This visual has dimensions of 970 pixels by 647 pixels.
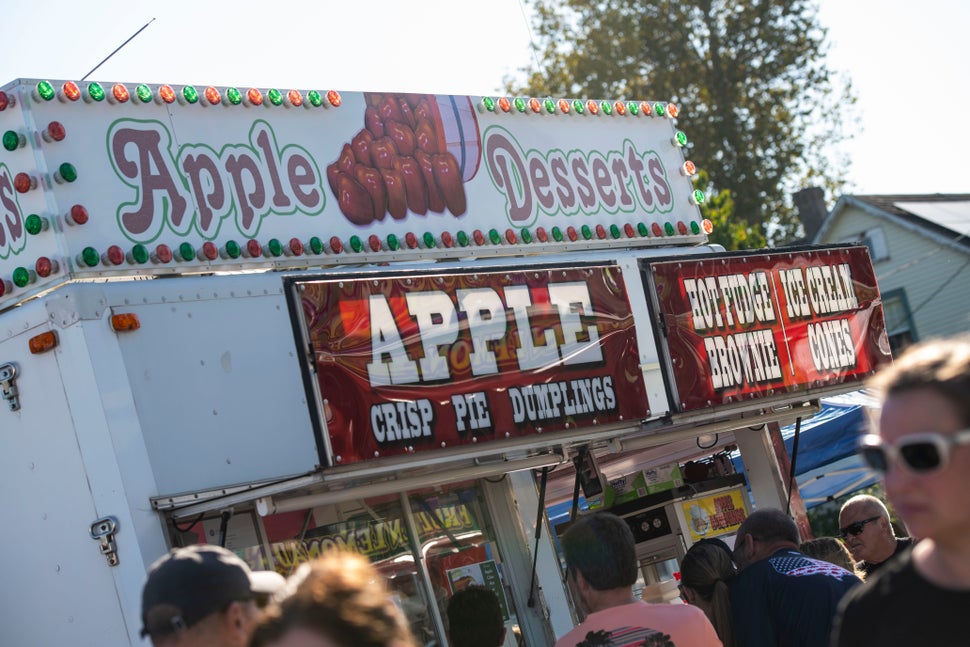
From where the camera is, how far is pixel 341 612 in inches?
83.7

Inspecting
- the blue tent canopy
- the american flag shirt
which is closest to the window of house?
the blue tent canopy

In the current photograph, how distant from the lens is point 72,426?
5.54 meters

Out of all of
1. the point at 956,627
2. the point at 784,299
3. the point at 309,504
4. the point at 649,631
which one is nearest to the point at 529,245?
the point at 784,299

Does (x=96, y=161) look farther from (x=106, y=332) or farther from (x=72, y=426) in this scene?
(x=72, y=426)

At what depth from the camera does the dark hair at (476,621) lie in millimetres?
5672

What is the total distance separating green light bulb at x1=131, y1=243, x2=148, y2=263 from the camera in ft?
19.3

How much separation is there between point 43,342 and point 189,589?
2900 millimetres

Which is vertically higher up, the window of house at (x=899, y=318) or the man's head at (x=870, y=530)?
the man's head at (x=870, y=530)

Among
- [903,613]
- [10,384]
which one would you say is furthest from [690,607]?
[10,384]

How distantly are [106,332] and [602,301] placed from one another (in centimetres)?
258

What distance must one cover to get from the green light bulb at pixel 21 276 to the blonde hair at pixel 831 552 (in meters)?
3.86

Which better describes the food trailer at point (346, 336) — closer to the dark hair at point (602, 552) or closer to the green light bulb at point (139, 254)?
the green light bulb at point (139, 254)

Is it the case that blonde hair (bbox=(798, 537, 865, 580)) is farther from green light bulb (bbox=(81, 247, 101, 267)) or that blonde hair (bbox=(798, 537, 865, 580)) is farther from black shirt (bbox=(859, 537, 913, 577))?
green light bulb (bbox=(81, 247, 101, 267))

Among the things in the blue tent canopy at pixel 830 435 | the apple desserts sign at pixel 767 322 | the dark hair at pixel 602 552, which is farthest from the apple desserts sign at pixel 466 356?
the blue tent canopy at pixel 830 435
